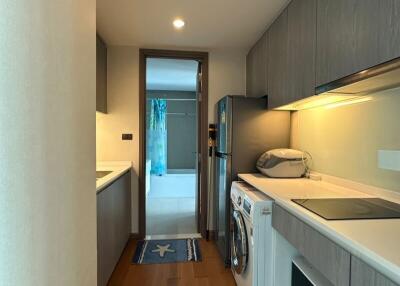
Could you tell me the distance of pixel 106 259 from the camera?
1892 millimetres

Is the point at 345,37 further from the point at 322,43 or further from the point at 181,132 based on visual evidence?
the point at 181,132

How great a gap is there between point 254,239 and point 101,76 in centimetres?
216

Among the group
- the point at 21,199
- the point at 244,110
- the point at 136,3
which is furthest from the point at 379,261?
the point at 136,3

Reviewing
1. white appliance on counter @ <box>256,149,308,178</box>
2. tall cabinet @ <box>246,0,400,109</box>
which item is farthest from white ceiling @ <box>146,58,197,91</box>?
white appliance on counter @ <box>256,149,308,178</box>

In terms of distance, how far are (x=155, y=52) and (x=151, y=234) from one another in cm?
215

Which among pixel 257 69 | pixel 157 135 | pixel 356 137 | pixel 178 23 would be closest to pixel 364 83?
pixel 356 137

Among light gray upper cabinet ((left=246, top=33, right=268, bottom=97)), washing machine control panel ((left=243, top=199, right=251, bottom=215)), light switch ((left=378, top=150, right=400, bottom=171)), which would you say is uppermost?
light gray upper cabinet ((left=246, top=33, right=268, bottom=97))

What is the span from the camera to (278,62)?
2.11m

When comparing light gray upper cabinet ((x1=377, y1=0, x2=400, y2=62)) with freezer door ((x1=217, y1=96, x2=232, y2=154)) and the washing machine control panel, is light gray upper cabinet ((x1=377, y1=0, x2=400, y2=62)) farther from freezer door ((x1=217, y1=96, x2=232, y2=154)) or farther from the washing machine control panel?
freezer door ((x1=217, y1=96, x2=232, y2=154))

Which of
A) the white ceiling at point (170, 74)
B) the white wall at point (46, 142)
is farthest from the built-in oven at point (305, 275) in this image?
the white ceiling at point (170, 74)

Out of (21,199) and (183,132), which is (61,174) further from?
(183,132)

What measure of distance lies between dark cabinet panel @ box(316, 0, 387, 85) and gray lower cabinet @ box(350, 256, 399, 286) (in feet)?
2.56

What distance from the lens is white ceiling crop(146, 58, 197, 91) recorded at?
160 inches

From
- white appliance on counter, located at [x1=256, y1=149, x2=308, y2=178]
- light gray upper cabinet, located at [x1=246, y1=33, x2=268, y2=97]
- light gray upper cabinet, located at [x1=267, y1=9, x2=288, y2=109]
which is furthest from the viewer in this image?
light gray upper cabinet, located at [x1=246, y1=33, x2=268, y2=97]
